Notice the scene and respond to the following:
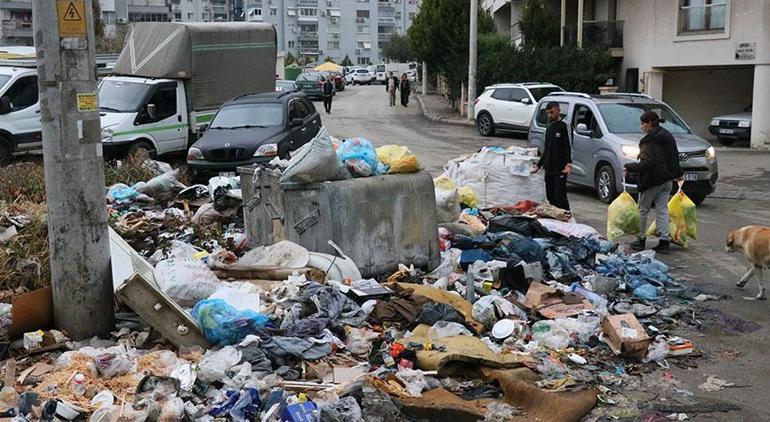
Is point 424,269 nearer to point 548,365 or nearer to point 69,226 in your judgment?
point 548,365

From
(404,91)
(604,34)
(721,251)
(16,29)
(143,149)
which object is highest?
(16,29)

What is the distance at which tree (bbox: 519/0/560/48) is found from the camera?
112 feet

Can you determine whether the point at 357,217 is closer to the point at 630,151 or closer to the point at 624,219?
the point at 624,219

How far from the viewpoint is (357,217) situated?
8.31 m

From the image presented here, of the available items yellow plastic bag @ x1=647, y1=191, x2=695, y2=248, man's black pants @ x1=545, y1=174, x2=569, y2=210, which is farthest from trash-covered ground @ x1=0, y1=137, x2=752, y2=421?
man's black pants @ x1=545, y1=174, x2=569, y2=210

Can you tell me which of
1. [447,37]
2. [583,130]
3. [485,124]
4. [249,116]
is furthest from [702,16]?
[249,116]

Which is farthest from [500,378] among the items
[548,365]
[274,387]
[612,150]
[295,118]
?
[295,118]

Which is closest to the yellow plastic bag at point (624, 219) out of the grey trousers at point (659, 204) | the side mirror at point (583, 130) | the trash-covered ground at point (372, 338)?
the grey trousers at point (659, 204)

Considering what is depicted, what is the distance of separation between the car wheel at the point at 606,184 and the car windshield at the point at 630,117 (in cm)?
71

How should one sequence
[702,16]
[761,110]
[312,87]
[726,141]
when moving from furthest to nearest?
1. [312,87]
2. [702,16]
3. [726,141]
4. [761,110]

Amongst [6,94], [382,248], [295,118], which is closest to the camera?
[382,248]

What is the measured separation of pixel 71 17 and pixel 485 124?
2315 cm

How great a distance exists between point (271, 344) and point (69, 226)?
5.41ft

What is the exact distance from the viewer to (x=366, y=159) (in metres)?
8.67
